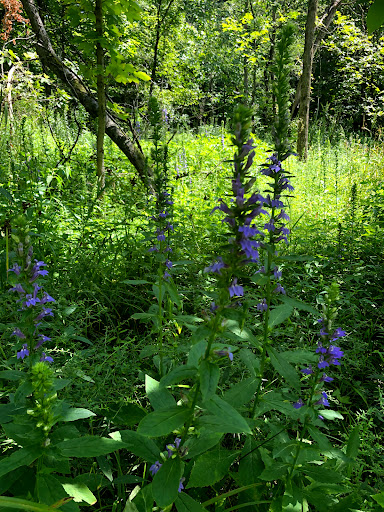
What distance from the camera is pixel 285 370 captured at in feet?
4.84

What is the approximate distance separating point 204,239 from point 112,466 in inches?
94.0

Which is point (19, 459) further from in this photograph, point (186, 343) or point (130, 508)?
point (186, 343)

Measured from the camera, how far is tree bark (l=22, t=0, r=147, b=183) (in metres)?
4.31

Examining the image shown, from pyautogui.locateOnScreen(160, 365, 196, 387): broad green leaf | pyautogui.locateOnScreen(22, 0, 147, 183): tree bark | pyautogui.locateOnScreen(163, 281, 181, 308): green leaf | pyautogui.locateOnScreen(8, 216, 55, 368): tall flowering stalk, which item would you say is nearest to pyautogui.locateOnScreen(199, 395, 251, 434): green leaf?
pyautogui.locateOnScreen(160, 365, 196, 387): broad green leaf

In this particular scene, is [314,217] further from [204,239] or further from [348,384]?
[348,384]

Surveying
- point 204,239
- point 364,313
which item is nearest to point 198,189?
point 204,239

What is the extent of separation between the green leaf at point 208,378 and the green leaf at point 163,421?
0.18m

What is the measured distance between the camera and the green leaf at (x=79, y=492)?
1.17 meters

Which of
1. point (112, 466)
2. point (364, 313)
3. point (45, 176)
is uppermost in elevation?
point (45, 176)

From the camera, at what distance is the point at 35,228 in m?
3.27

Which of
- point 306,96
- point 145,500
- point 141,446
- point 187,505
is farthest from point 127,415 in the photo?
point 306,96

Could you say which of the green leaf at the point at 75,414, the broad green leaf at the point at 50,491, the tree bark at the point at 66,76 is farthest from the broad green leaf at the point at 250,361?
the tree bark at the point at 66,76

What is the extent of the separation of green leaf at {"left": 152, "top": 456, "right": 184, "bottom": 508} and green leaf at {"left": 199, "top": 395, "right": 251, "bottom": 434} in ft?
0.58

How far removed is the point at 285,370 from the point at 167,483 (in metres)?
0.61
